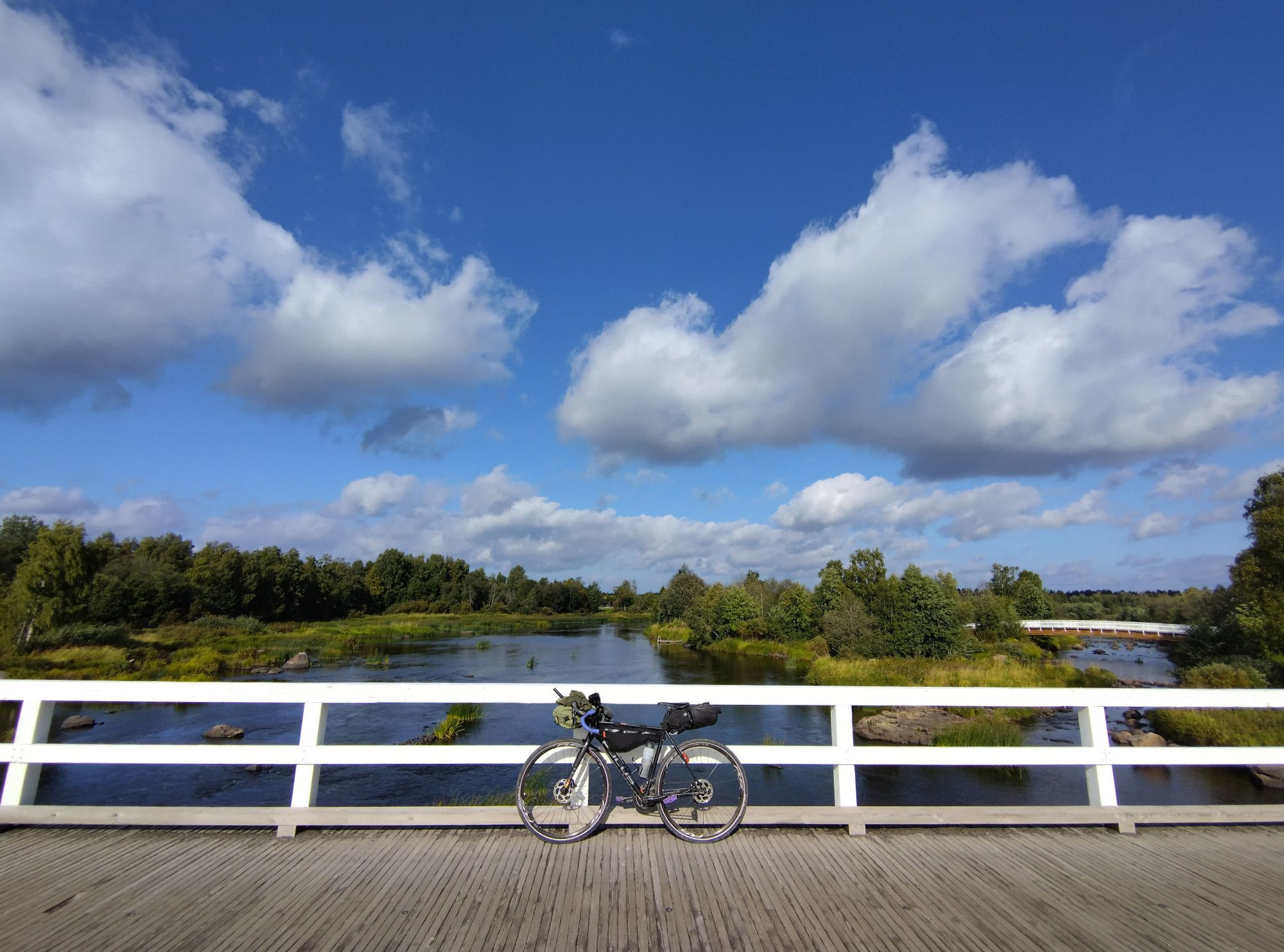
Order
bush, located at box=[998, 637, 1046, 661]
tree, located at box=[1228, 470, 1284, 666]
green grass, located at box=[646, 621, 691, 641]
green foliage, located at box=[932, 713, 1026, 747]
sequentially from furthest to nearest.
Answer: green grass, located at box=[646, 621, 691, 641] < bush, located at box=[998, 637, 1046, 661] < tree, located at box=[1228, 470, 1284, 666] < green foliage, located at box=[932, 713, 1026, 747]

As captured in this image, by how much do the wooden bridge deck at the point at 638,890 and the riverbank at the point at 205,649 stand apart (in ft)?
94.4

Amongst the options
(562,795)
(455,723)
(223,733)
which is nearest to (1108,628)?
(455,723)

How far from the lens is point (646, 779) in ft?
14.4

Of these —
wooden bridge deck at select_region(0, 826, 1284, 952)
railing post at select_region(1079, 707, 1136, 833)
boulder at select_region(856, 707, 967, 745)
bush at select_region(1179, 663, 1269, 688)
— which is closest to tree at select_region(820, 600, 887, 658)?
bush at select_region(1179, 663, 1269, 688)

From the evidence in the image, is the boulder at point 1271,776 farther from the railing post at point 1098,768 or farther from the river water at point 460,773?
the railing post at point 1098,768

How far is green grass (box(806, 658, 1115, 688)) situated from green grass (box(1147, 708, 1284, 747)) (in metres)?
7.93

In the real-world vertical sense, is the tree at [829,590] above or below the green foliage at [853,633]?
above

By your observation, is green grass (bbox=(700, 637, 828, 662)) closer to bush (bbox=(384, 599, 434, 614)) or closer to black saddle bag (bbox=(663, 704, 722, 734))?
black saddle bag (bbox=(663, 704, 722, 734))

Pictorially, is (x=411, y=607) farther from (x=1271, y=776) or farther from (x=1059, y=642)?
(x=1271, y=776)

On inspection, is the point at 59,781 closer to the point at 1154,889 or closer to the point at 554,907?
the point at 554,907

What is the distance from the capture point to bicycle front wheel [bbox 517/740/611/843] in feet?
13.8

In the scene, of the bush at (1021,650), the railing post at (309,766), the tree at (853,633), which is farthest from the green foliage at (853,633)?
the railing post at (309,766)

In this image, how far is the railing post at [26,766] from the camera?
449 cm

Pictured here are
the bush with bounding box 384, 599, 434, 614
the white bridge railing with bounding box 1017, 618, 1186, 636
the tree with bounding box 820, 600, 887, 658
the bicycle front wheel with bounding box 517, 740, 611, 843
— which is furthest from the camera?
the bush with bounding box 384, 599, 434, 614
